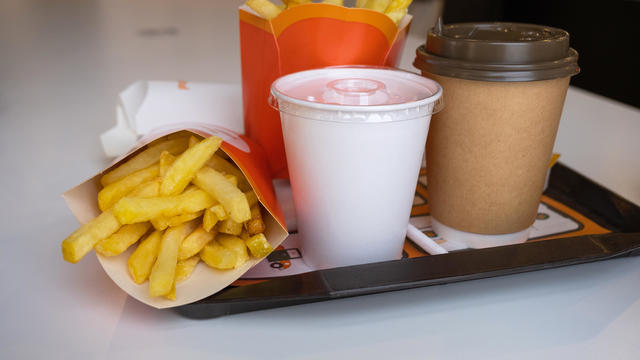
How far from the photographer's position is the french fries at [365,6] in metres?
1.07

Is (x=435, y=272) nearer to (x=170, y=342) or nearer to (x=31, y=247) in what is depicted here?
(x=170, y=342)

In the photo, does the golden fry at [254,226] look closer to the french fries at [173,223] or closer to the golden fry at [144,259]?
the french fries at [173,223]

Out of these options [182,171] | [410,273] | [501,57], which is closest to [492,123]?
[501,57]

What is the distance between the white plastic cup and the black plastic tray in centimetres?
12

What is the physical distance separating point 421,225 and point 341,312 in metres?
0.42

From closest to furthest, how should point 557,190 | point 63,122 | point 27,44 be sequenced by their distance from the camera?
1. point 557,190
2. point 63,122
3. point 27,44

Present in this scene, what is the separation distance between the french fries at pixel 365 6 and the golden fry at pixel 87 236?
51cm

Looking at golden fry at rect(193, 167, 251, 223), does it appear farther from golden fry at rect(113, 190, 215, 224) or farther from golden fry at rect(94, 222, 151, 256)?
golden fry at rect(94, 222, 151, 256)

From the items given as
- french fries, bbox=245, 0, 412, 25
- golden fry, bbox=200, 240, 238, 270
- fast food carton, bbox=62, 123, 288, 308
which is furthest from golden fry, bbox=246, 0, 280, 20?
golden fry, bbox=200, 240, 238, 270

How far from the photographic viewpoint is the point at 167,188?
0.84m

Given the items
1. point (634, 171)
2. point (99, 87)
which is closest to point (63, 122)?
point (99, 87)

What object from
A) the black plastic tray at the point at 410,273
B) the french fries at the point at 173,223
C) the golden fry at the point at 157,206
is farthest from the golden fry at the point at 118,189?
the black plastic tray at the point at 410,273

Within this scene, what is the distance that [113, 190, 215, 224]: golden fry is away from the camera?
79cm

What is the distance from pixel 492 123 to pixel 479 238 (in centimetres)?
26
